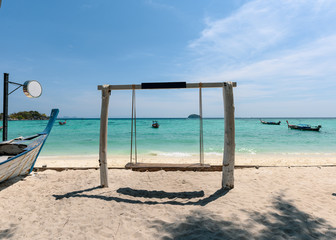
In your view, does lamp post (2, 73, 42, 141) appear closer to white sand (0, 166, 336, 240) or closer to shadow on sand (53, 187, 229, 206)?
white sand (0, 166, 336, 240)

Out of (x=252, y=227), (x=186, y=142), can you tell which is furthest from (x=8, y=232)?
(x=186, y=142)

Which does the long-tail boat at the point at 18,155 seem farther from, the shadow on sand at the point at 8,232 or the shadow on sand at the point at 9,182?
the shadow on sand at the point at 8,232

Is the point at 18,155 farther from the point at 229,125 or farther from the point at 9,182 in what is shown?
the point at 229,125

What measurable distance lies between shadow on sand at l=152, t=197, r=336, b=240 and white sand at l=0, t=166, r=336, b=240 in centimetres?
1

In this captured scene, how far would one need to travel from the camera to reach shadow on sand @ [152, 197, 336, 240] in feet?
7.66

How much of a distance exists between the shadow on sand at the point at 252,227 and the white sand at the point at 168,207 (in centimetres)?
1

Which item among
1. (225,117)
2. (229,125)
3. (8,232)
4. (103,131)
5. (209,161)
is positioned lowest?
(209,161)

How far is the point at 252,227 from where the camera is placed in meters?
2.50

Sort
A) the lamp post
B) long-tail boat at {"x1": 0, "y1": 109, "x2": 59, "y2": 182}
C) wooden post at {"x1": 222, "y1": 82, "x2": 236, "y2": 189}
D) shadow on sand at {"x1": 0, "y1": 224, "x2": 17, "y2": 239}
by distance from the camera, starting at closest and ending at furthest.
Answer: shadow on sand at {"x1": 0, "y1": 224, "x2": 17, "y2": 239} < wooden post at {"x1": 222, "y1": 82, "x2": 236, "y2": 189} < long-tail boat at {"x1": 0, "y1": 109, "x2": 59, "y2": 182} < the lamp post

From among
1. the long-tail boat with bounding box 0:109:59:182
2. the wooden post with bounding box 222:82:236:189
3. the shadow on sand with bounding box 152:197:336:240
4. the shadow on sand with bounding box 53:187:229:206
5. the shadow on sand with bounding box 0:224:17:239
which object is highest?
the wooden post with bounding box 222:82:236:189

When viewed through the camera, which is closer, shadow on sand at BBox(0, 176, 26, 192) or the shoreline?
shadow on sand at BBox(0, 176, 26, 192)

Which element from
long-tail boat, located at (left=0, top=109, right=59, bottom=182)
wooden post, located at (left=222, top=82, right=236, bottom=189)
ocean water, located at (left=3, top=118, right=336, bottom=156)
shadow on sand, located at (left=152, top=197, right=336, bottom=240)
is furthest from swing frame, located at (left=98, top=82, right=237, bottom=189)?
ocean water, located at (left=3, top=118, right=336, bottom=156)

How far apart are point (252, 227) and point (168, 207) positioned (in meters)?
1.27

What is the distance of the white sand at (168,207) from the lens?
247cm
